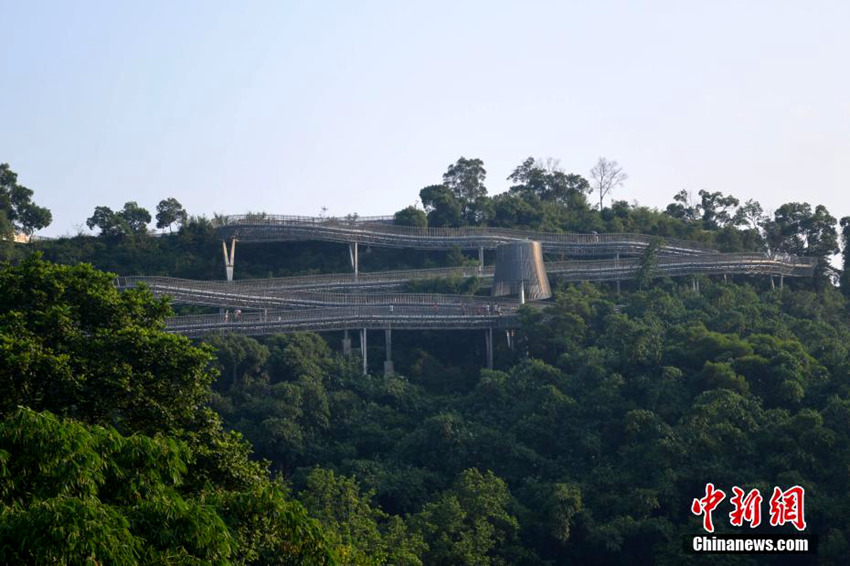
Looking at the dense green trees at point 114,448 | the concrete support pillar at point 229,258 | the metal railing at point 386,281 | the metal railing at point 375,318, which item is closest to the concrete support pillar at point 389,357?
the metal railing at point 375,318

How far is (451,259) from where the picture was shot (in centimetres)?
6675

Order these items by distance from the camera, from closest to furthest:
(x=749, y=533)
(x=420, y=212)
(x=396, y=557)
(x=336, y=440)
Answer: (x=396, y=557) < (x=749, y=533) < (x=336, y=440) < (x=420, y=212)

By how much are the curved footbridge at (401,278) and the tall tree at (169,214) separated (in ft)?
20.3

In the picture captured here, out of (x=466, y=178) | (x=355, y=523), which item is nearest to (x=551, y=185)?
(x=466, y=178)

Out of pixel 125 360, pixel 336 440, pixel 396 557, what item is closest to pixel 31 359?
pixel 125 360

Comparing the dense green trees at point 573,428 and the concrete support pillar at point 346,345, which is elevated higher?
the concrete support pillar at point 346,345

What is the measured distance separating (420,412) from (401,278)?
1558 centimetres

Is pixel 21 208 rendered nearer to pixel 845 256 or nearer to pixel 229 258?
pixel 229 258

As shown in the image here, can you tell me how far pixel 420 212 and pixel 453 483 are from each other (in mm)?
31638

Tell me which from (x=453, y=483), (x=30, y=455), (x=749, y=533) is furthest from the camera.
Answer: (x=453, y=483)

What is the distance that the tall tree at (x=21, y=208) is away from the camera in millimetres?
72562

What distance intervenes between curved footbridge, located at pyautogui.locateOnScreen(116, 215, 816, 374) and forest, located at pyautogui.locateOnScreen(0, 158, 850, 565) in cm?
112

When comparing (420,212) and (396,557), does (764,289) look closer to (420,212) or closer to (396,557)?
(420,212)

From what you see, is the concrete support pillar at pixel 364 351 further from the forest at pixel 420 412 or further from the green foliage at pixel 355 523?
the green foliage at pixel 355 523
